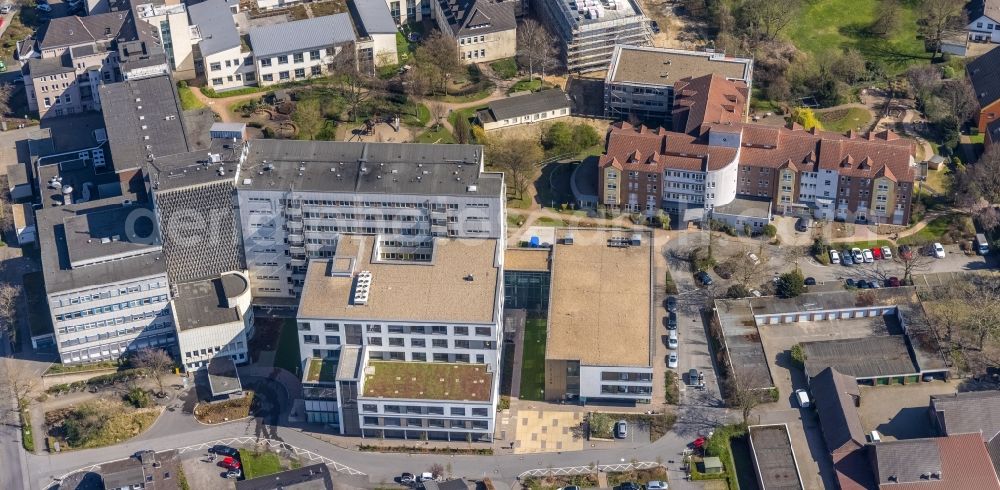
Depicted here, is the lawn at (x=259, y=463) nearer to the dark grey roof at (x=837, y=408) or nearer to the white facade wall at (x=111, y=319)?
the white facade wall at (x=111, y=319)

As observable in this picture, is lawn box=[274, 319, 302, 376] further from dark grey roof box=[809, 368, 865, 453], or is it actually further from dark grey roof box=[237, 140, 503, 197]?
dark grey roof box=[809, 368, 865, 453]

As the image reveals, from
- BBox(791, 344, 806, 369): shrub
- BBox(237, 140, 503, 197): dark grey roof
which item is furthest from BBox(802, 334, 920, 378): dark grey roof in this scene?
BBox(237, 140, 503, 197): dark grey roof

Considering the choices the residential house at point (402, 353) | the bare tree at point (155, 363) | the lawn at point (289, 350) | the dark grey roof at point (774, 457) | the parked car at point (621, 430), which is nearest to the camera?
the dark grey roof at point (774, 457)

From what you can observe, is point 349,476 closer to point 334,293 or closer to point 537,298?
point 334,293

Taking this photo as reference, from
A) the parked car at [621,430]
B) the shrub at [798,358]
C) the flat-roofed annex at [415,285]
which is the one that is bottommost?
the parked car at [621,430]

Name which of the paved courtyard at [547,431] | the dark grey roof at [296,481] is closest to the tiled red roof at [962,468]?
the paved courtyard at [547,431]

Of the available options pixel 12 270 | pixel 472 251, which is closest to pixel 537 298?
pixel 472 251
